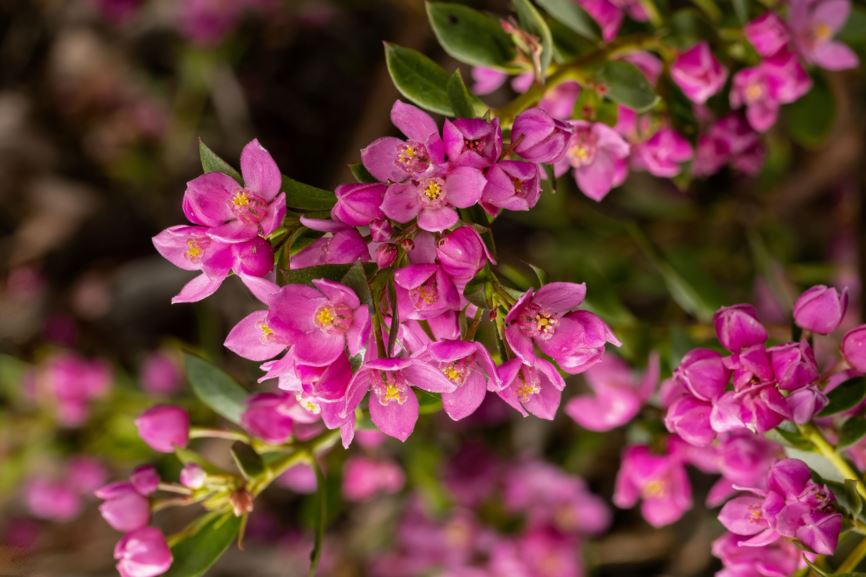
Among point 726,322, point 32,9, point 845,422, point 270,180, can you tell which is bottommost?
point 32,9

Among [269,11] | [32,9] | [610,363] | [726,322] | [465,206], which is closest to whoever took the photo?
[465,206]

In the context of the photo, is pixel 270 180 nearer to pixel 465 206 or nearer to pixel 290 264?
pixel 290 264

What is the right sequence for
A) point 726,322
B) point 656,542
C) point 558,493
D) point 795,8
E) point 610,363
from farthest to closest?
point 656,542, point 558,493, point 610,363, point 795,8, point 726,322

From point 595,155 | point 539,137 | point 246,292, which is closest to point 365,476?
point 246,292

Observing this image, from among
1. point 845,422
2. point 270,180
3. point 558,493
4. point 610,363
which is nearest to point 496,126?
point 270,180

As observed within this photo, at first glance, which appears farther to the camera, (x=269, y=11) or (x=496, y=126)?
(x=269, y=11)

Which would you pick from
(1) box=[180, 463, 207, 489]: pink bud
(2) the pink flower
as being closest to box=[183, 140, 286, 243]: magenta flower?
(1) box=[180, 463, 207, 489]: pink bud

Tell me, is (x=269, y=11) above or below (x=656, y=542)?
above

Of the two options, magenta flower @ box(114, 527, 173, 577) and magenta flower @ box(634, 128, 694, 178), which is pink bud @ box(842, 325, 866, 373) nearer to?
magenta flower @ box(634, 128, 694, 178)
